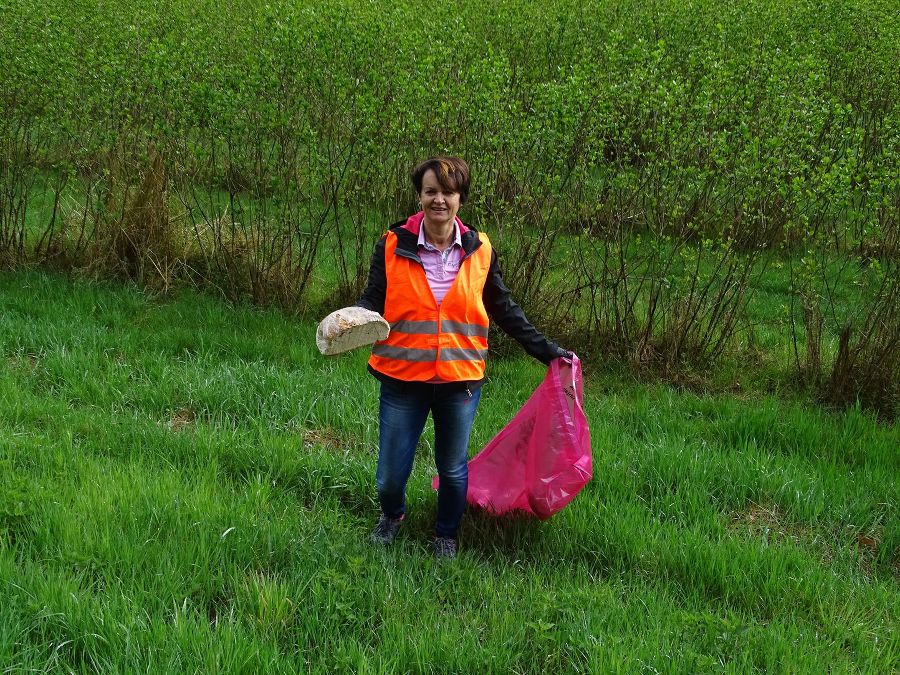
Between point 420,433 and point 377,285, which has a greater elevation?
point 377,285

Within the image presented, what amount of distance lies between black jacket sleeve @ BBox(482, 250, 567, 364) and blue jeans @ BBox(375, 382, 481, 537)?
1.12ft

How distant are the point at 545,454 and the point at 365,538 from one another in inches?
36.1

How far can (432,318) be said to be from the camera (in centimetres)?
322

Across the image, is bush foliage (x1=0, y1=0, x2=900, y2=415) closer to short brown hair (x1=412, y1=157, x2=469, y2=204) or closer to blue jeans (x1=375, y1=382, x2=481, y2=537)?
short brown hair (x1=412, y1=157, x2=469, y2=204)

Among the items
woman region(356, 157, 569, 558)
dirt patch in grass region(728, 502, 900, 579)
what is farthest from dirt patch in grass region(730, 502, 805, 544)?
woman region(356, 157, 569, 558)

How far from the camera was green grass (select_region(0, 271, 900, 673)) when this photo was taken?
2836 millimetres

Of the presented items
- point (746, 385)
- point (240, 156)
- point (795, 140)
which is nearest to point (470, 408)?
point (746, 385)

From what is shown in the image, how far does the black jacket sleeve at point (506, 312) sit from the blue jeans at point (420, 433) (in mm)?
342

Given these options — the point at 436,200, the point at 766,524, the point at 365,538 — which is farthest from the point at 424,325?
the point at 766,524

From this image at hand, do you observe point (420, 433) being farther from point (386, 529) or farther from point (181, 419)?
point (181, 419)

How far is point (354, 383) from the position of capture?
528 cm

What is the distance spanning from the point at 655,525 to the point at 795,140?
334cm

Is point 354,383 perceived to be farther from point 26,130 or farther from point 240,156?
point 26,130

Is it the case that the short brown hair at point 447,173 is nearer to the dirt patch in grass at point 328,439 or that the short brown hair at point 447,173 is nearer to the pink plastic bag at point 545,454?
the pink plastic bag at point 545,454
